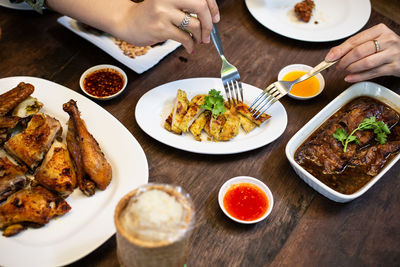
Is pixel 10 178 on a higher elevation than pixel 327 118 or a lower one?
lower

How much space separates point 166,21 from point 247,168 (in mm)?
1098

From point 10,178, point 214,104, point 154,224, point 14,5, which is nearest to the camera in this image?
point 154,224

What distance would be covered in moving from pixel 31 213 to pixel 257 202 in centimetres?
122

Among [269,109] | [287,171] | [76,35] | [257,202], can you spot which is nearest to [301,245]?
[257,202]

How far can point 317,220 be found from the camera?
1987 millimetres

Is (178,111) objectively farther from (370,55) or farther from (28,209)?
(370,55)

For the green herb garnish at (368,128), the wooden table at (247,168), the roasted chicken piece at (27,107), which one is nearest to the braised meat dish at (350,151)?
the green herb garnish at (368,128)

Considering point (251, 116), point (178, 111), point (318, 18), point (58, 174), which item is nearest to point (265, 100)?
point (251, 116)

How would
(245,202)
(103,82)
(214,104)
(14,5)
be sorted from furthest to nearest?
(14,5) < (103,82) < (214,104) < (245,202)

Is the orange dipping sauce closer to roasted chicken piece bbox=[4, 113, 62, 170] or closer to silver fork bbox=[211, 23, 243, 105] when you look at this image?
silver fork bbox=[211, 23, 243, 105]

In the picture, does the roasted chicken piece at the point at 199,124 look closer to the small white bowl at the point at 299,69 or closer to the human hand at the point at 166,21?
the human hand at the point at 166,21

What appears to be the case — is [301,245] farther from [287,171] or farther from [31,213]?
[31,213]

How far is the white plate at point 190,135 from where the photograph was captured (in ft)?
7.11

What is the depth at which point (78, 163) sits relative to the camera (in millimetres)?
1930
